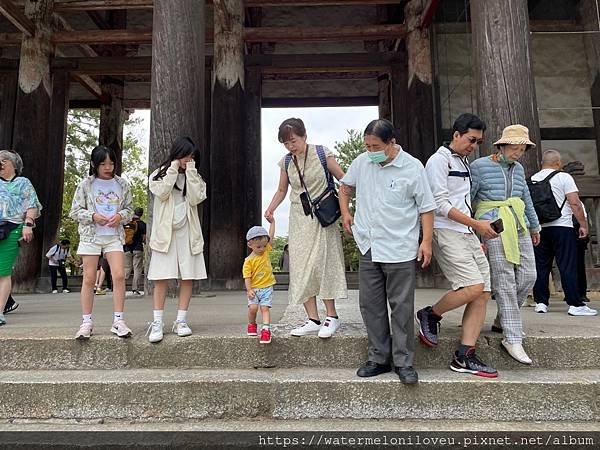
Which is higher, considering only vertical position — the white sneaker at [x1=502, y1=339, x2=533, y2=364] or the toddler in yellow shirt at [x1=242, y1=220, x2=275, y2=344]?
the toddler in yellow shirt at [x1=242, y1=220, x2=275, y2=344]

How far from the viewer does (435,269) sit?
9.55 metres

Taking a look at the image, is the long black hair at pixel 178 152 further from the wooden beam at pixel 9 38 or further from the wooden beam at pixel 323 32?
the wooden beam at pixel 9 38

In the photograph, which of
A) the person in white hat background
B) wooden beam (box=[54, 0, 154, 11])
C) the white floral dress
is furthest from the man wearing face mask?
wooden beam (box=[54, 0, 154, 11])

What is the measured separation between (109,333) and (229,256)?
6.14m

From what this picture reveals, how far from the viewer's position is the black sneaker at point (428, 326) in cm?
290

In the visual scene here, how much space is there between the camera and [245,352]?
2.97 m

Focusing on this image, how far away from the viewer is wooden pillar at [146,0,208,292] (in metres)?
5.79

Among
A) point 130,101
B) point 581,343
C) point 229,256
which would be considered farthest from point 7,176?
point 130,101

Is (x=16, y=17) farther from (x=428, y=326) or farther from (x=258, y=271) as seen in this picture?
(x=428, y=326)

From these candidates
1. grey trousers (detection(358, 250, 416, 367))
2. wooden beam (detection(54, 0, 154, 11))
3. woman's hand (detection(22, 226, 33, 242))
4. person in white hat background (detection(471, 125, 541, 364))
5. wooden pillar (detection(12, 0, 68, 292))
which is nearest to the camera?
grey trousers (detection(358, 250, 416, 367))

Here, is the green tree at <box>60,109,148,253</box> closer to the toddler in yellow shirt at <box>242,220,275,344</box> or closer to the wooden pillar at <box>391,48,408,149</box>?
the wooden pillar at <box>391,48,408,149</box>

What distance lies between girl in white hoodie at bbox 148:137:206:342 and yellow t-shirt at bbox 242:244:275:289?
0.41 m

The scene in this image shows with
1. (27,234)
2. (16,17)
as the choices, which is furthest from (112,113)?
(27,234)

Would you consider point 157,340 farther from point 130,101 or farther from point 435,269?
point 130,101
